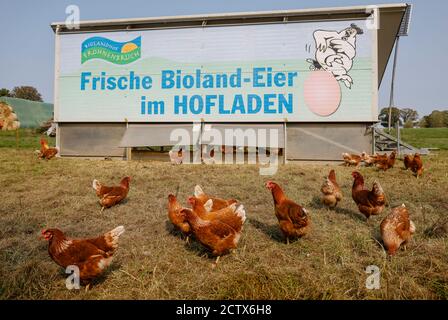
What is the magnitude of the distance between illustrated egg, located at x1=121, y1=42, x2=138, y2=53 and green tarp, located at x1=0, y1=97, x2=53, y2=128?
23.4 m

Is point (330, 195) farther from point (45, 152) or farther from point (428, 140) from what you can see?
point (428, 140)

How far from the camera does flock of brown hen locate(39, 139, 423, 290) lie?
10.2 ft

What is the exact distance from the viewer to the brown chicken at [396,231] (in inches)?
149

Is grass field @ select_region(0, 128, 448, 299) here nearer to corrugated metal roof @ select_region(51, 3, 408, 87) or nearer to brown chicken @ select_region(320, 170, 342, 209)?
brown chicken @ select_region(320, 170, 342, 209)

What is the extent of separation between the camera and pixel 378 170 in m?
9.67

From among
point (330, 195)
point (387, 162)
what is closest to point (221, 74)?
point (387, 162)

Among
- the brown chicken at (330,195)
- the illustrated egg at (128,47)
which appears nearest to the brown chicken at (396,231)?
the brown chicken at (330,195)

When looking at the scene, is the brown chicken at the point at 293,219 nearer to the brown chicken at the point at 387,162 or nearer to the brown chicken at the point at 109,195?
the brown chicken at the point at 109,195

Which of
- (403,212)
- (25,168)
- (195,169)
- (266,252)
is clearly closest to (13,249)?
(266,252)

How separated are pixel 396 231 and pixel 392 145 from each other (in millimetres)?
12476

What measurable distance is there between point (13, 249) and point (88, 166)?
23.1 ft

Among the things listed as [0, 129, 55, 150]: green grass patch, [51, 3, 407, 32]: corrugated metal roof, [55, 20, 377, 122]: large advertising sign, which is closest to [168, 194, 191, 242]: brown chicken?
[55, 20, 377, 122]: large advertising sign
